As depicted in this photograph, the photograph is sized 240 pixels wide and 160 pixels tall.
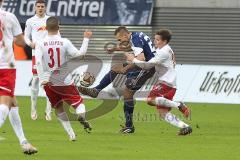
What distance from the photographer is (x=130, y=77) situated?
16.4 meters

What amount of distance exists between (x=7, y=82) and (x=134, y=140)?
364cm

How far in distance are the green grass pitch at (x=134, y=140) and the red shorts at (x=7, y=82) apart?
3.03 feet

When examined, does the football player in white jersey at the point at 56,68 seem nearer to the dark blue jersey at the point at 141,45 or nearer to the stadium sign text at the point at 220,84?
the dark blue jersey at the point at 141,45

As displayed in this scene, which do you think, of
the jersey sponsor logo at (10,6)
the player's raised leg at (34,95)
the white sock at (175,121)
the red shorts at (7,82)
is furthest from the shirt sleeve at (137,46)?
the jersey sponsor logo at (10,6)

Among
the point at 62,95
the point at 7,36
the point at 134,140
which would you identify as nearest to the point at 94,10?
the point at 134,140

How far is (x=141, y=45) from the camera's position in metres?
15.8

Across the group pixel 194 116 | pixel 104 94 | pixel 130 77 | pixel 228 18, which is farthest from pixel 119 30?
pixel 228 18

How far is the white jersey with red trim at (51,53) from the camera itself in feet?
45.9

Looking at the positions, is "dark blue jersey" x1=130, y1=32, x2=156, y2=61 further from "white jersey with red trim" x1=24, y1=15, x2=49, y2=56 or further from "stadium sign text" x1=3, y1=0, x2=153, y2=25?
"stadium sign text" x1=3, y1=0, x2=153, y2=25

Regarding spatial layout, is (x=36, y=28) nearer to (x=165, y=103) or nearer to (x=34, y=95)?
(x=34, y=95)

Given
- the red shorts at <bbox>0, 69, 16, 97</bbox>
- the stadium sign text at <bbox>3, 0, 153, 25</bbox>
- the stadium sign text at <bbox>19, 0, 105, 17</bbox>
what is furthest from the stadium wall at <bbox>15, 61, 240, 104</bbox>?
the red shorts at <bbox>0, 69, 16, 97</bbox>

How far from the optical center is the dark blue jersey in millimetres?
15750

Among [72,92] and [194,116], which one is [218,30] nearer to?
[194,116]

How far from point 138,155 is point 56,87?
2593mm
